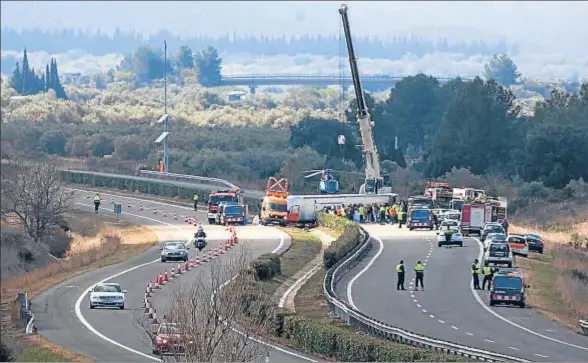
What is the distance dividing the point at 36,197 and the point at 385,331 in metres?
27.7

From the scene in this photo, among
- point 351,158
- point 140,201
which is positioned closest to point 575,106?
point 140,201

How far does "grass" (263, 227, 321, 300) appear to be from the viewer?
55.0 m

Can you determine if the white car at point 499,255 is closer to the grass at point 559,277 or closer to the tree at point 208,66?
the grass at point 559,277

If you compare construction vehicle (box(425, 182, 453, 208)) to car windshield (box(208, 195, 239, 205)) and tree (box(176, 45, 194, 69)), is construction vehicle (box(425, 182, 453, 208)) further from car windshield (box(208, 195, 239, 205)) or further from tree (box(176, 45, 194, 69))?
tree (box(176, 45, 194, 69))

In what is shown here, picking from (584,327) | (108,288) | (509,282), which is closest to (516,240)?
(509,282)

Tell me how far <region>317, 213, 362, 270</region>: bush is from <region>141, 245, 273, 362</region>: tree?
21.1m

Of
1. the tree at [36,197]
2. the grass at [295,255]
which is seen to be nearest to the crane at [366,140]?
the grass at [295,255]

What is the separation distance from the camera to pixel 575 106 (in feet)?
264

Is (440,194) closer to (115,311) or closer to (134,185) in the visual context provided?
(134,185)

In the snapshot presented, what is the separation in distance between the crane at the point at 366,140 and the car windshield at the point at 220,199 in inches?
373

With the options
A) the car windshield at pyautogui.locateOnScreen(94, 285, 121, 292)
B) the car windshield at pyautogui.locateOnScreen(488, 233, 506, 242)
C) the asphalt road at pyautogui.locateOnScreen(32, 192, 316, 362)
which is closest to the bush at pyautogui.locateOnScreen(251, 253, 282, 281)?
the asphalt road at pyautogui.locateOnScreen(32, 192, 316, 362)

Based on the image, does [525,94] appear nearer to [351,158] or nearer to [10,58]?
[351,158]

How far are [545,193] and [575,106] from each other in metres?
7.78

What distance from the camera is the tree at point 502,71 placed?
125775mm
